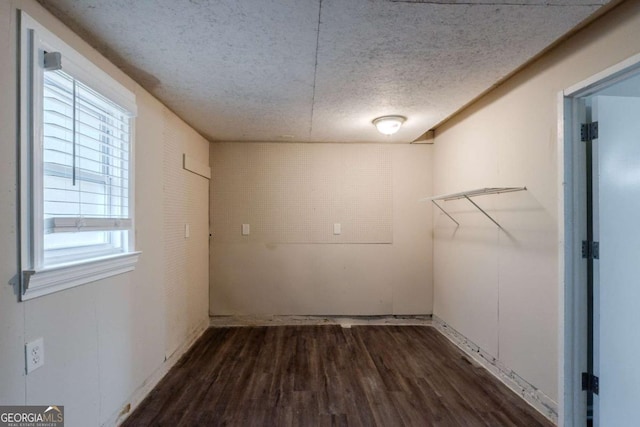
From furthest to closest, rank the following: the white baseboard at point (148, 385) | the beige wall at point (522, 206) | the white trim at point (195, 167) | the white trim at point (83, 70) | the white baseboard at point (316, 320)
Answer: the white baseboard at point (316, 320), the white trim at point (195, 167), the white baseboard at point (148, 385), the beige wall at point (522, 206), the white trim at point (83, 70)

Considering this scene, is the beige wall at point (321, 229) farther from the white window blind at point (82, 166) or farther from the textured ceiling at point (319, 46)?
the white window blind at point (82, 166)

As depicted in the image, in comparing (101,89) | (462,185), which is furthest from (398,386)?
(101,89)

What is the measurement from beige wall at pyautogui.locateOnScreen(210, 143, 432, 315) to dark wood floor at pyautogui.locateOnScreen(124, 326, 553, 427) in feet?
1.85

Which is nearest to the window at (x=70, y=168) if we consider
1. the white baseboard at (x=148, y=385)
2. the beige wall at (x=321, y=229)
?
the white baseboard at (x=148, y=385)

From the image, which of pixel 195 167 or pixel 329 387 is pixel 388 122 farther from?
pixel 329 387

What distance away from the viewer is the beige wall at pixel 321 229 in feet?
12.0

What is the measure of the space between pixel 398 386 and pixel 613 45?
2460 millimetres

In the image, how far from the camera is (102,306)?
5.64 feet

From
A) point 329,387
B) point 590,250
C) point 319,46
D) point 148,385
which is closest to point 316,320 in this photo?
point 329,387

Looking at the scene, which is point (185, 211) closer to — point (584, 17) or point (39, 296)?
point (39, 296)

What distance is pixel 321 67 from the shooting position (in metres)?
1.88

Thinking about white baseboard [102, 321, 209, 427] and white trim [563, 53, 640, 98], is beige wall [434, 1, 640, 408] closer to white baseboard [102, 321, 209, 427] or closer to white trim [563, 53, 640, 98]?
white trim [563, 53, 640, 98]

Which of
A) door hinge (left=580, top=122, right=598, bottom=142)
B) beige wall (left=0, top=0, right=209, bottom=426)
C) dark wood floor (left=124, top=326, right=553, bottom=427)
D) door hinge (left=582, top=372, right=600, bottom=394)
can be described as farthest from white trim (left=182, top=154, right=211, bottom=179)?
door hinge (left=582, top=372, right=600, bottom=394)

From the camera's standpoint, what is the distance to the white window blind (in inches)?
54.0
